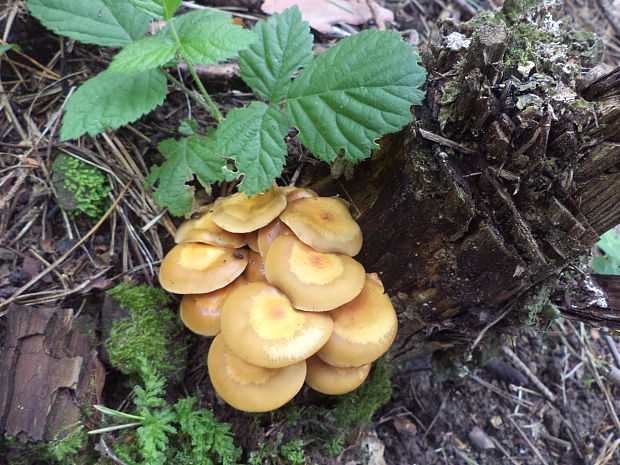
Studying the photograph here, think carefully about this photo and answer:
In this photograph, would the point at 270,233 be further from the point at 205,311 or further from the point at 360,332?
the point at 360,332

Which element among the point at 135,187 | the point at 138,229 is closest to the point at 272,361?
the point at 138,229

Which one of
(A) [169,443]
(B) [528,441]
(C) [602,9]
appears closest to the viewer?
(A) [169,443]

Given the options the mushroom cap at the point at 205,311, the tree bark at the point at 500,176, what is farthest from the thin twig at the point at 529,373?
the mushroom cap at the point at 205,311

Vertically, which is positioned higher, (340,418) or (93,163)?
(93,163)

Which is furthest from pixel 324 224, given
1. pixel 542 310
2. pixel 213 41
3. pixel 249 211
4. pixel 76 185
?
pixel 76 185

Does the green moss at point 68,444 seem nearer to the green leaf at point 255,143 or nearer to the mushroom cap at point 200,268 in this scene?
the mushroom cap at point 200,268

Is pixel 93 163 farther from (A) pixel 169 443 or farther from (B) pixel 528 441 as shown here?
(B) pixel 528 441

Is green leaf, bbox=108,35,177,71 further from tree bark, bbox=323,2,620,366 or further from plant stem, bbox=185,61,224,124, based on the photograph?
tree bark, bbox=323,2,620,366
